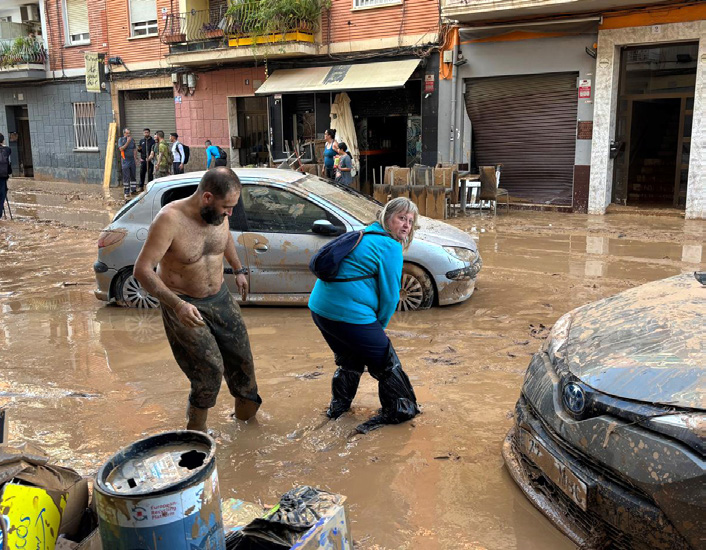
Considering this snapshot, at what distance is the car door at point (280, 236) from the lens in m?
7.01

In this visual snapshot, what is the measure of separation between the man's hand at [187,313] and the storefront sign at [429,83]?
13.9 meters

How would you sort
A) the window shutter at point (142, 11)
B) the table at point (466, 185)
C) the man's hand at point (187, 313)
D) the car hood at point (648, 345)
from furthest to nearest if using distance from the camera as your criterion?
the window shutter at point (142, 11)
the table at point (466, 185)
the man's hand at point (187, 313)
the car hood at point (648, 345)

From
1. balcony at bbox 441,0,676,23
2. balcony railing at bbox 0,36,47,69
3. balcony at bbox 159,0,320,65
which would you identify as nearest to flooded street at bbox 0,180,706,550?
balcony at bbox 441,0,676,23

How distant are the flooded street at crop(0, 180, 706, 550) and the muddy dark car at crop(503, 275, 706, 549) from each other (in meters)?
0.39

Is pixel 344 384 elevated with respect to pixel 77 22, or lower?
lower

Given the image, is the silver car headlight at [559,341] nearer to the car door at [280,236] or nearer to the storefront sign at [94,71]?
the car door at [280,236]

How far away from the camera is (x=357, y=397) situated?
16.3 ft

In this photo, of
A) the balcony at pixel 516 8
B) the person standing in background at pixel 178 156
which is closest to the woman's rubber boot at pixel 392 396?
the balcony at pixel 516 8

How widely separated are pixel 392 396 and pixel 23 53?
25.8 meters

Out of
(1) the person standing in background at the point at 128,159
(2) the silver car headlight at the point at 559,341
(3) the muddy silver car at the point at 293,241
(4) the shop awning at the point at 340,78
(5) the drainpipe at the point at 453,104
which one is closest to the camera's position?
(2) the silver car headlight at the point at 559,341

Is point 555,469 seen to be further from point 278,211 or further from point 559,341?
point 278,211

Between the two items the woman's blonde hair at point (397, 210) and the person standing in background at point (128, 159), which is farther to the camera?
the person standing in background at point (128, 159)

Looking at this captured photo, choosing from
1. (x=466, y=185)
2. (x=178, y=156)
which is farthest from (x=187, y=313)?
(x=178, y=156)

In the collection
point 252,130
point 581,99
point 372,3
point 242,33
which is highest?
point 372,3
